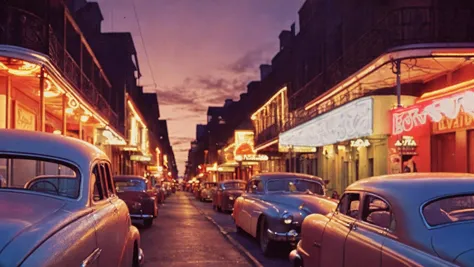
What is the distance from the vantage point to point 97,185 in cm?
571

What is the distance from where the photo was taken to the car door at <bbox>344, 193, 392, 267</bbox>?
510 centimetres

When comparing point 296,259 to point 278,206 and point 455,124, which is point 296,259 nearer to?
point 278,206

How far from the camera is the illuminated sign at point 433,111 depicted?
Result: 11633mm

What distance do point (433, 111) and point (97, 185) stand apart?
914 centimetres

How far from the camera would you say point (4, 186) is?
4891 mm

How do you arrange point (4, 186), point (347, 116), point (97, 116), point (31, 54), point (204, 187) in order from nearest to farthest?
point (4, 186) < point (31, 54) < point (347, 116) < point (97, 116) < point (204, 187)

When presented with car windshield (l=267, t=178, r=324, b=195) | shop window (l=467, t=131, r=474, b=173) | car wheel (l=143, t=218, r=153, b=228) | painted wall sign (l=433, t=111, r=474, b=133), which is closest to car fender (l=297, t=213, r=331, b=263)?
car windshield (l=267, t=178, r=324, b=195)

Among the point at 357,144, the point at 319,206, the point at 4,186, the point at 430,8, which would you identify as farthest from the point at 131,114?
the point at 4,186

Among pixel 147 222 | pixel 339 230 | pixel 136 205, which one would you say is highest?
pixel 339 230

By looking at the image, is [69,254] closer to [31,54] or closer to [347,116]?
[31,54]

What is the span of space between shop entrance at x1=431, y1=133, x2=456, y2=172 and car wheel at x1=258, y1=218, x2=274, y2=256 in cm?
702

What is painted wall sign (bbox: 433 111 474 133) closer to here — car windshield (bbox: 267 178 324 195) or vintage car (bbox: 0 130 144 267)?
car windshield (bbox: 267 178 324 195)

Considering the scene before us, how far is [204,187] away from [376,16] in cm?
2660

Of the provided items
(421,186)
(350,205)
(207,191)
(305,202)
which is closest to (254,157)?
(207,191)
